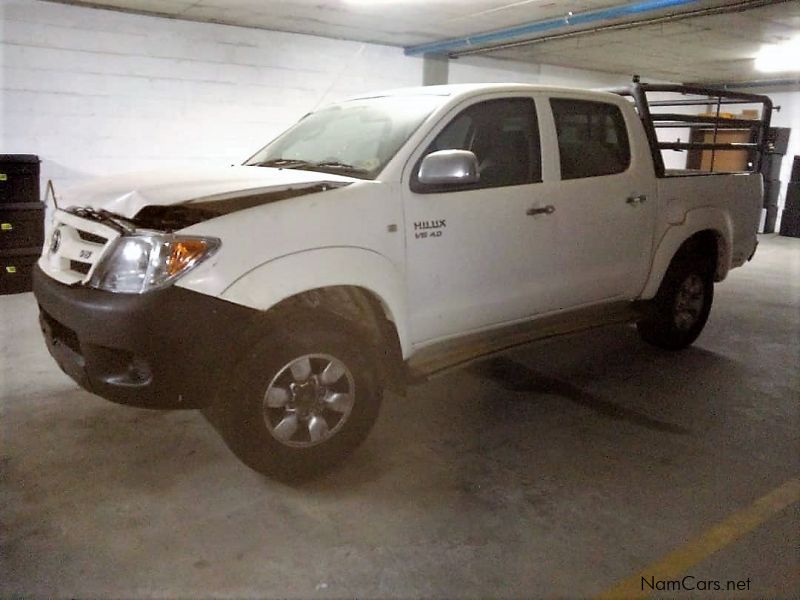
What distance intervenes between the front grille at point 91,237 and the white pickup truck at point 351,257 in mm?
11

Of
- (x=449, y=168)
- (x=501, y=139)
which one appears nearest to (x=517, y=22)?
(x=501, y=139)

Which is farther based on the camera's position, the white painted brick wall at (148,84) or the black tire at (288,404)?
the white painted brick wall at (148,84)

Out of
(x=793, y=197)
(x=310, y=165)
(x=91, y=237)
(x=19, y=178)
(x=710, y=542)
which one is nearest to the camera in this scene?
(x=710, y=542)

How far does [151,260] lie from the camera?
9.16 feet

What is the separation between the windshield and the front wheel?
2478mm

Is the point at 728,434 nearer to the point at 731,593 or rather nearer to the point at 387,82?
the point at 731,593

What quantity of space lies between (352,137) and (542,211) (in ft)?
4.00

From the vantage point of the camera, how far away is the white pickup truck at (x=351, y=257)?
2834 millimetres

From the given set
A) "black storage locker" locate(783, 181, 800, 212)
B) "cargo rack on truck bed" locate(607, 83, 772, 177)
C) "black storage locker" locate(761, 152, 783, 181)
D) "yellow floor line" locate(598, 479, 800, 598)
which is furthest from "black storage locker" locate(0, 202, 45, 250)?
"black storage locker" locate(783, 181, 800, 212)

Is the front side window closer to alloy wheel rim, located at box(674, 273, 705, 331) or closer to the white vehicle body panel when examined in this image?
the white vehicle body panel

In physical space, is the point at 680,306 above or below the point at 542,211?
below

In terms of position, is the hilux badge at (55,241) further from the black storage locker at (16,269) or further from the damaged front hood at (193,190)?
the black storage locker at (16,269)

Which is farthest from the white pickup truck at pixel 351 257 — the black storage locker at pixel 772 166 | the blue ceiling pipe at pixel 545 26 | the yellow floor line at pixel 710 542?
the black storage locker at pixel 772 166

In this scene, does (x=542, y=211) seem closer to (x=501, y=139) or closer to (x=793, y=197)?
(x=501, y=139)
